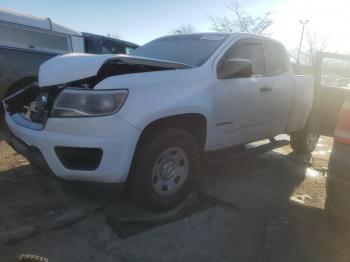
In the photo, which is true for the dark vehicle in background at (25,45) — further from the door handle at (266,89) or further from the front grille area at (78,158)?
the door handle at (266,89)

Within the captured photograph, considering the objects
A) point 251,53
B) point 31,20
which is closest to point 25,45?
point 31,20

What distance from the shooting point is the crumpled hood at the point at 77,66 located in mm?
2969

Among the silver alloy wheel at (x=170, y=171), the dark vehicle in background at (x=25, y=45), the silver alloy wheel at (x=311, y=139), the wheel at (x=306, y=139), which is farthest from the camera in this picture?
the dark vehicle in background at (x=25, y=45)

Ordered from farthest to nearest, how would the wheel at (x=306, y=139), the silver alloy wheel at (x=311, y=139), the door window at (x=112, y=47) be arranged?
the door window at (x=112, y=47) < the silver alloy wheel at (x=311, y=139) < the wheel at (x=306, y=139)

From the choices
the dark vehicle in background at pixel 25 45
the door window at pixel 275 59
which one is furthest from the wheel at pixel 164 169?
the dark vehicle in background at pixel 25 45

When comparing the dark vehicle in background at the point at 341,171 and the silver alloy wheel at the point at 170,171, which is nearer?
the dark vehicle in background at the point at 341,171

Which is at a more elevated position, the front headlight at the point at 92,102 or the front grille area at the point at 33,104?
the front headlight at the point at 92,102

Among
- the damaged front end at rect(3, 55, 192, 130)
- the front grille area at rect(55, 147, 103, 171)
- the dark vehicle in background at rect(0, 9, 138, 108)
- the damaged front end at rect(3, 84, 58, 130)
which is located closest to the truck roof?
the dark vehicle in background at rect(0, 9, 138, 108)

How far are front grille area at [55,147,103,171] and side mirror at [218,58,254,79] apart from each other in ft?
5.32

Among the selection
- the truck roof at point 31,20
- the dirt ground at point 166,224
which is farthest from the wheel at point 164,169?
the truck roof at point 31,20

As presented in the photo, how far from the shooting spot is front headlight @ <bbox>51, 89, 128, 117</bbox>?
2852mm

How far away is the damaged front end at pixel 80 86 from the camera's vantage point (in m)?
2.86

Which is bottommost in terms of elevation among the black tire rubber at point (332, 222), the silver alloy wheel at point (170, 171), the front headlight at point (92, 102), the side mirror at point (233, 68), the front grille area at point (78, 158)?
the black tire rubber at point (332, 222)

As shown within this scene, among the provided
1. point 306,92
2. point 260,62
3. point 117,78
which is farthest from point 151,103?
point 306,92
